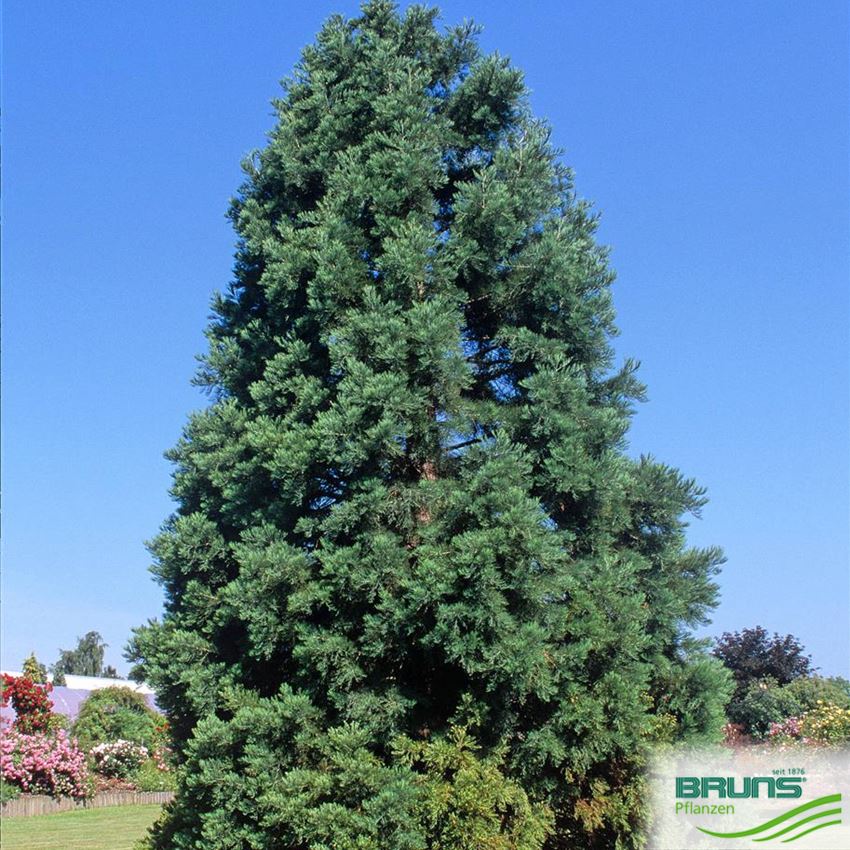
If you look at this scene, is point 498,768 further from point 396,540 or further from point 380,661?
point 396,540

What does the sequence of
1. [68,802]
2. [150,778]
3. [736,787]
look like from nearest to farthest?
[736,787], [68,802], [150,778]

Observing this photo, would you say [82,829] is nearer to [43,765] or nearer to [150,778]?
[43,765]

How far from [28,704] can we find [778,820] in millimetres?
24737

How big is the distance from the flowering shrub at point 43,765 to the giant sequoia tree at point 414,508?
16.3 m

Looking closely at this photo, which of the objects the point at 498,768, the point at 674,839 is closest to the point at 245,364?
the point at 498,768

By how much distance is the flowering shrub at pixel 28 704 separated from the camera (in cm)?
2673

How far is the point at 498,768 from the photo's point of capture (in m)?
7.99

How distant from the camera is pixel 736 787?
8859 millimetres

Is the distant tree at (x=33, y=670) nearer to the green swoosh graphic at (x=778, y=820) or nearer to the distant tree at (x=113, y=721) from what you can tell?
the distant tree at (x=113, y=721)

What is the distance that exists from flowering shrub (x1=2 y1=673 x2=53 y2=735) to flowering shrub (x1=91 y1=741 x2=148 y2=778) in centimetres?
184

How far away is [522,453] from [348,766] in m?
3.23

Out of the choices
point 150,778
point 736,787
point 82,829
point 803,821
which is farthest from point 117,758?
point 803,821

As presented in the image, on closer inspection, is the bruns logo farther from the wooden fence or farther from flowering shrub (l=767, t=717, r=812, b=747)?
the wooden fence

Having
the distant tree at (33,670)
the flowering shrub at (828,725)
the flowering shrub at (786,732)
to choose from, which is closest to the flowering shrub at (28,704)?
the distant tree at (33,670)
